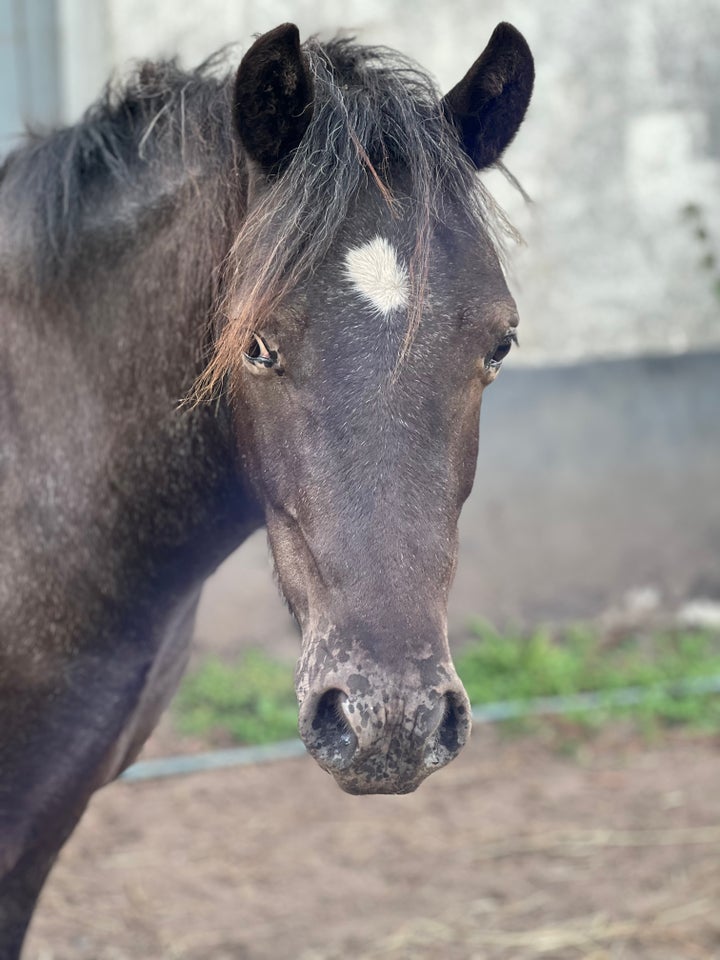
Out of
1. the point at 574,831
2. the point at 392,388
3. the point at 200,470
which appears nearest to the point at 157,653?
the point at 200,470

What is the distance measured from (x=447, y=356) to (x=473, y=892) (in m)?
2.73

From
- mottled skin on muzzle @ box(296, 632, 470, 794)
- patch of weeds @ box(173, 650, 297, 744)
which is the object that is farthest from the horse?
patch of weeds @ box(173, 650, 297, 744)

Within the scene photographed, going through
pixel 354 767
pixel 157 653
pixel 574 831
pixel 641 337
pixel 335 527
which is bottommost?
pixel 574 831

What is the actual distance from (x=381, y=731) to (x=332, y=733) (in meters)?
0.11

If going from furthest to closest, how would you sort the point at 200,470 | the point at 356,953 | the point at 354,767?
the point at 356,953, the point at 200,470, the point at 354,767

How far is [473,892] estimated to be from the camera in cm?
397

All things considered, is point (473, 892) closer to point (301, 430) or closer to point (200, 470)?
point (200, 470)

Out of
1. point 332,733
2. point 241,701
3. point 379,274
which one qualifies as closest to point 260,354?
point 379,274

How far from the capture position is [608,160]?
5.47 metres

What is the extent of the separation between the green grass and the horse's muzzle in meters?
3.31

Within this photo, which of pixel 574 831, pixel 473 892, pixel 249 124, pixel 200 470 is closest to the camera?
pixel 249 124

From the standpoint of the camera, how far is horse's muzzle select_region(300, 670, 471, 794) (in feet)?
5.72

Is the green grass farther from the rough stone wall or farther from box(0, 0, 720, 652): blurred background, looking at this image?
the rough stone wall

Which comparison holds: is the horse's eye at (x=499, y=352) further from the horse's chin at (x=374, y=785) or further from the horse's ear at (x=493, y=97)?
the horse's chin at (x=374, y=785)
